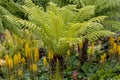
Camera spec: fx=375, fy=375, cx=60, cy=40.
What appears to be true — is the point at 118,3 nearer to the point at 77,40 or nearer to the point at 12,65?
the point at 77,40

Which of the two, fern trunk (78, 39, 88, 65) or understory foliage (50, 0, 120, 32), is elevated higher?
understory foliage (50, 0, 120, 32)

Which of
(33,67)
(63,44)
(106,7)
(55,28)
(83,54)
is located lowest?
(83,54)

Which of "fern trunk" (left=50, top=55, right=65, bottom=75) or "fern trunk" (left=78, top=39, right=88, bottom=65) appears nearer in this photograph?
"fern trunk" (left=50, top=55, right=65, bottom=75)

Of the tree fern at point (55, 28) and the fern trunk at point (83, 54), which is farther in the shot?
the fern trunk at point (83, 54)

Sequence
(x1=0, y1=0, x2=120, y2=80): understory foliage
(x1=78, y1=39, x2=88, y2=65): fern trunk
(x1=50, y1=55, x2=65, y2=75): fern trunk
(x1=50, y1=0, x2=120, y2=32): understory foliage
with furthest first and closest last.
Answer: (x1=50, y1=0, x2=120, y2=32): understory foliage
(x1=78, y1=39, x2=88, y2=65): fern trunk
(x1=50, y1=55, x2=65, y2=75): fern trunk
(x1=0, y1=0, x2=120, y2=80): understory foliage

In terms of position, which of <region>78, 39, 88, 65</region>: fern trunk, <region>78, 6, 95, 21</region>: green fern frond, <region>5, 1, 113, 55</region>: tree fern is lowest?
<region>78, 39, 88, 65</region>: fern trunk

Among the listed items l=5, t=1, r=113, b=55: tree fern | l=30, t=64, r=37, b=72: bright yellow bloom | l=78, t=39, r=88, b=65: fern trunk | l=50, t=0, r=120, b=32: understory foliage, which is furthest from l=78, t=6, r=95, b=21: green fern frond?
l=30, t=64, r=37, b=72: bright yellow bloom

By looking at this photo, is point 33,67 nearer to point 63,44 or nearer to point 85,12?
point 63,44

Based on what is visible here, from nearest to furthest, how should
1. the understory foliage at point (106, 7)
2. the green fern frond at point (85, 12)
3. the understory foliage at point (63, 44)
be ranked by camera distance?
the understory foliage at point (63, 44), the green fern frond at point (85, 12), the understory foliage at point (106, 7)

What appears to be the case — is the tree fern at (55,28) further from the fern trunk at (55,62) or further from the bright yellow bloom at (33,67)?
the bright yellow bloom at (33,67)

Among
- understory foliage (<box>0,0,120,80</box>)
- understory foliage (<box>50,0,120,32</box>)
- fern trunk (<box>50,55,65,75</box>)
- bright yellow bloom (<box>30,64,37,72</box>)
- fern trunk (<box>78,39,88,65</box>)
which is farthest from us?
understory foliage (<box>50,0,120,32</box>)

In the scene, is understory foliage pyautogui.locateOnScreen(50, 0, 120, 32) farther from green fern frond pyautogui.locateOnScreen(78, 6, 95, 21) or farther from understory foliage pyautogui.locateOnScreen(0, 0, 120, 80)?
green fern frond pyautogui.locateOnScreen(78, 6, 95, 21)

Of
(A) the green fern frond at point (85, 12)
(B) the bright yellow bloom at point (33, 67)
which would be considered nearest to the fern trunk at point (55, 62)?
(B) the bright yellow bloom at point (33, 67)

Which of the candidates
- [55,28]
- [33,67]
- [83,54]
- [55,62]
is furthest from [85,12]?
[33,67]
